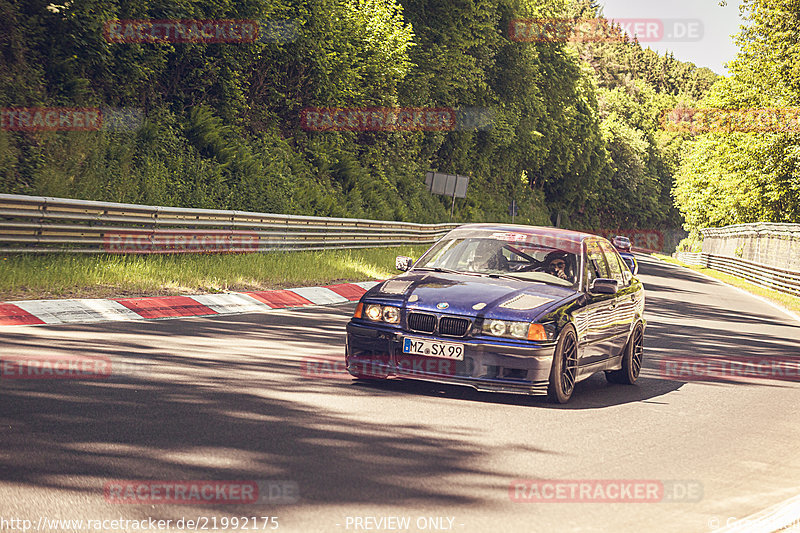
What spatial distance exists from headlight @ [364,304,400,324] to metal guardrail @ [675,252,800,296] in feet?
95.1

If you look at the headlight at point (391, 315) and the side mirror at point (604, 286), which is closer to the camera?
the headlight at point (391, 315)

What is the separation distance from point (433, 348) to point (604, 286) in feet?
6.51

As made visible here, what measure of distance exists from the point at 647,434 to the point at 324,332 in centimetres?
594

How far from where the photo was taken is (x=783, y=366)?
43.9 ft

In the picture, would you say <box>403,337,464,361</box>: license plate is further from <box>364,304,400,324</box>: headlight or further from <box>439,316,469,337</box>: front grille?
<box>364,304,400,324</box>: headlight

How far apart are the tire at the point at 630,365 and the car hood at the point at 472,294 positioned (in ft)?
5.16

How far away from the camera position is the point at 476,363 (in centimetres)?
801

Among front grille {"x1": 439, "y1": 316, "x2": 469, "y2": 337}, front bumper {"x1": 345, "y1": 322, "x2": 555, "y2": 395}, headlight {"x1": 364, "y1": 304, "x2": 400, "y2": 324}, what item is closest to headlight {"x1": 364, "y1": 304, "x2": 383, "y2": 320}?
headlight {"x1": 364, "y1": 304, "x2": 400, "y2": 324}

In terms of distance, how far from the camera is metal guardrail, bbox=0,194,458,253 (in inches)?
524

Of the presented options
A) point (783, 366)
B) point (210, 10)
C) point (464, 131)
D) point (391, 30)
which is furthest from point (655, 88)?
point (783, 366)

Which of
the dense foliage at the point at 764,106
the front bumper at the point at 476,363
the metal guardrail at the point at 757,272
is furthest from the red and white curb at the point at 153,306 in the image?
the dense foliage at the point at 764,106

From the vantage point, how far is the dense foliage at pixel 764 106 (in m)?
49.8

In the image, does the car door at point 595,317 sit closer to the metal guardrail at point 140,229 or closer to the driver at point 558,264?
the driver at point 558,264

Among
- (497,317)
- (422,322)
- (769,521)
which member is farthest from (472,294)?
(769,521)
